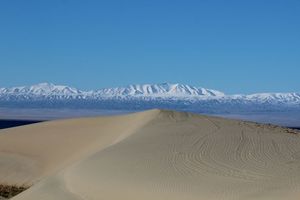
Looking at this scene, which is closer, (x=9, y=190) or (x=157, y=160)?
(x=157, y=160)

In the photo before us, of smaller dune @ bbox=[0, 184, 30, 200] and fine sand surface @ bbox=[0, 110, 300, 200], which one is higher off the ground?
fine sand surface @ bbox=[0, 110, 300, 200]

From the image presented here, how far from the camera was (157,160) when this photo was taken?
2025 cm

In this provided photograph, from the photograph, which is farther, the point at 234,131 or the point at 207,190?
the point at 234,131

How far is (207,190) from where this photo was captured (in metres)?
15.6

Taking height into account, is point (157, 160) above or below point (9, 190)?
above

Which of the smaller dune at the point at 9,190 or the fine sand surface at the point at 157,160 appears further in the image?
the smaller dune at the point at 9,190

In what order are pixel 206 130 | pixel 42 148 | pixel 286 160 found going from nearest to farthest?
pixel 286 160, pixel 206 130, pixel 42 148

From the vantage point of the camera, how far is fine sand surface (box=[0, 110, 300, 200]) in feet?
52.9

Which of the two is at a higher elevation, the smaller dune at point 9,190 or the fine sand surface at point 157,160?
the fine sand surface at point 157,160

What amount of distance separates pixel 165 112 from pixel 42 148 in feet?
21.3

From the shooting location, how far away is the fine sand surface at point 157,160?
634 inches

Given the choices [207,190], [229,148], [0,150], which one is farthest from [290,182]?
[0,150]

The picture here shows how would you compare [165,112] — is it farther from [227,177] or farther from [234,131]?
[227,177]

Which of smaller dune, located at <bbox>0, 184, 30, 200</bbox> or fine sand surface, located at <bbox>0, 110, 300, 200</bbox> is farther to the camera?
smaller dune, located at <bbox>0, 184, 30, 200</bbox>
